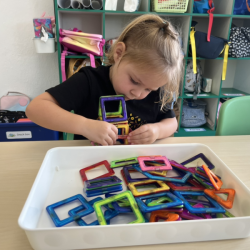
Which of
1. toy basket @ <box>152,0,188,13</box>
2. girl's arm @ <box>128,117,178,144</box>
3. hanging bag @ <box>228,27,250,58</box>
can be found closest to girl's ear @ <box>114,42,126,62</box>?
girl's arm @ <box>128,117,178,144</box>

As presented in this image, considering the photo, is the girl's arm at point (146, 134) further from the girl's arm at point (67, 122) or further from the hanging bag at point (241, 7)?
the hanging bag at point (241, 7)

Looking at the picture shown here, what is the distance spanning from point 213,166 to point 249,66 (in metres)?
1.87

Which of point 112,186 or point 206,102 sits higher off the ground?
point 112,186

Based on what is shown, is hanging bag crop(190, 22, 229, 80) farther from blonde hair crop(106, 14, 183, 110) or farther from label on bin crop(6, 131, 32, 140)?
label on bin crop(6, 131, 32, 140)

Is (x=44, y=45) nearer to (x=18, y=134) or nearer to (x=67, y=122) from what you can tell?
(x=18, y=134)

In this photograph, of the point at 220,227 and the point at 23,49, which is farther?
the point at 23,49

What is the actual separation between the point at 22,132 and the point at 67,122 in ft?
3.82

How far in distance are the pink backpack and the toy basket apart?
444mm

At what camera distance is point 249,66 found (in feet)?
6.88

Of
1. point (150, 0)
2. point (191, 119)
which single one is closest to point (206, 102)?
point (191, 119)

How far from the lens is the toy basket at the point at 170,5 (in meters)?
1.60

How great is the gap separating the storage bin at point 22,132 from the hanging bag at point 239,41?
1529mm

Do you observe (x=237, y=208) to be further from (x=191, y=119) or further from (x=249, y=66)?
(x=249, y=66)

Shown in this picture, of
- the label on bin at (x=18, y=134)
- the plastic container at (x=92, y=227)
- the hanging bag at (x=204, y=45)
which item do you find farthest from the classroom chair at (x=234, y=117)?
the label on bin at (x=18, y=134)
